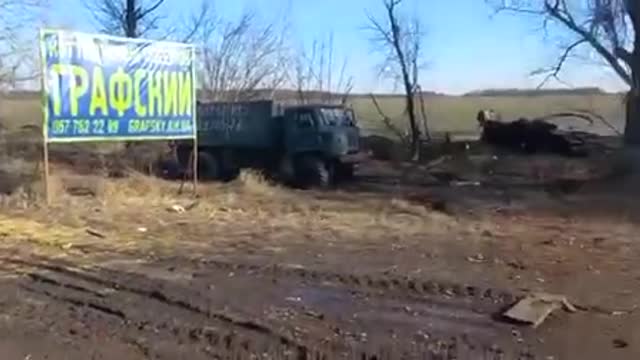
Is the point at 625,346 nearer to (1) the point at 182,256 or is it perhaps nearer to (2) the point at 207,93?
(1) the point at 182,256

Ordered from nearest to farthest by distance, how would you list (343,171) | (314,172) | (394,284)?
(394,284)
(314,172)
(343,171)

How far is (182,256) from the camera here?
1291 centimetres

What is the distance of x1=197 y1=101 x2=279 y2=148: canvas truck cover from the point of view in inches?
1129

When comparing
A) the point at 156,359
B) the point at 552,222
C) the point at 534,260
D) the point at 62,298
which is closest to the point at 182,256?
the point at 62,298

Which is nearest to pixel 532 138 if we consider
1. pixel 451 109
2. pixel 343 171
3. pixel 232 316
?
pixel 343 171

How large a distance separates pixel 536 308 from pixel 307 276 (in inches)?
119

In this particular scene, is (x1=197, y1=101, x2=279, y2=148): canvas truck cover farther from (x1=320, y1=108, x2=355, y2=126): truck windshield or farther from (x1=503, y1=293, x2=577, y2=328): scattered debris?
(x1=503, y1=293, x2=577, y2=328): scattered debris

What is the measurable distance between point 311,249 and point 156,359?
6.26 metres

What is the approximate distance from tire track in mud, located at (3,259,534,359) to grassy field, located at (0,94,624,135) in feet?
48.0

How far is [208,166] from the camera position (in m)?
29.8

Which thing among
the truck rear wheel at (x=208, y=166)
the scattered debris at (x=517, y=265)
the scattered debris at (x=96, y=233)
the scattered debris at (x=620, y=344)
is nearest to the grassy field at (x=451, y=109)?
the truck rear wheel at (x=208, y=166)

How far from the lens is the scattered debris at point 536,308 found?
28.6 feet

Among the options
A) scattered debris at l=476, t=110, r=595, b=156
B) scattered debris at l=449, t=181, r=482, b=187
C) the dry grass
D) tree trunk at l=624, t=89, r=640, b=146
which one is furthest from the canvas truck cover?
scattered debris at l=476, t=110, r=595, b=156

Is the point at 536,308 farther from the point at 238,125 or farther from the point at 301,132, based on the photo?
the point at 238,125
